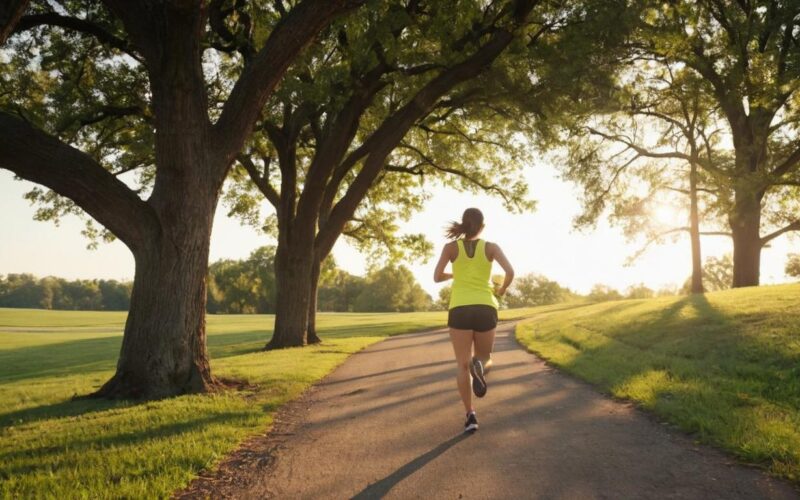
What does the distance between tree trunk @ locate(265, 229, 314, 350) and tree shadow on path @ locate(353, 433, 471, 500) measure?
12328 millimetres

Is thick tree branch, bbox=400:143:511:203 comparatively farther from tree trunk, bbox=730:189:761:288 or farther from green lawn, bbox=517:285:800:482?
tree trunk, bbox=730:189:761:288

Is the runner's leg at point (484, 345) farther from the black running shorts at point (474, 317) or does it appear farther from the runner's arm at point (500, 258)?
the runner's arm at point (500, 258)

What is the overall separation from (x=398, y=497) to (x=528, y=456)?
140 cm

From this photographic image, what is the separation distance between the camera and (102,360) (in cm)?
1725

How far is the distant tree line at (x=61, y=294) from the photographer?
10012 cm

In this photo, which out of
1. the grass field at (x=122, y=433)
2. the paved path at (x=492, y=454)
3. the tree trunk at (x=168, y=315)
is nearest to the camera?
the paved path at (x=492, y=454)

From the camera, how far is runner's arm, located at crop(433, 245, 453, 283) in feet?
18.3

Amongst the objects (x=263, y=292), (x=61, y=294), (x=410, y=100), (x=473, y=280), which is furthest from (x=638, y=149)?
(x=61, y=294)

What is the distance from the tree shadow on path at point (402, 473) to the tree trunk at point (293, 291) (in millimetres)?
12328

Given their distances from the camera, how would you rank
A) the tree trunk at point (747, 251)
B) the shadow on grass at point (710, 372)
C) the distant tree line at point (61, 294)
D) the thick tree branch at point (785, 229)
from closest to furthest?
the shadow on grass at point (710, 372)
the tree trunk at point (747, 251)
the thick tree branch at point (785, 229)
the distant tree line at point (61, 294)

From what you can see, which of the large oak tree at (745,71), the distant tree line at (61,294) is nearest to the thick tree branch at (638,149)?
the large oak tree at (745,71)

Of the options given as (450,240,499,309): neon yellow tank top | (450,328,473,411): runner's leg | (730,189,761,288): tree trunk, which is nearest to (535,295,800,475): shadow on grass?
(450,328,473,411): runner's leg

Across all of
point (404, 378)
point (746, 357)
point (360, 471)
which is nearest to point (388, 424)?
point (360, 471)

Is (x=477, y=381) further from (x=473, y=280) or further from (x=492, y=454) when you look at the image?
(x=473, y=280)
